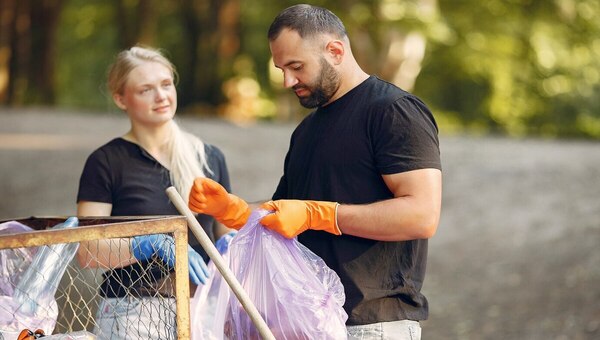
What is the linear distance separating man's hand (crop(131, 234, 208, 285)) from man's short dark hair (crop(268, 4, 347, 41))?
27.3 inches

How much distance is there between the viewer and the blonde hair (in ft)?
12.7

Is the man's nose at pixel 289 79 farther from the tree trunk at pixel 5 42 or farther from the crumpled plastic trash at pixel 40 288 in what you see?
the tree trunk at pixel 5 42

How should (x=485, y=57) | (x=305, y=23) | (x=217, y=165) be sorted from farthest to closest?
(x=485, y=57) < (x=217, y=165) < (x=305, y=23)

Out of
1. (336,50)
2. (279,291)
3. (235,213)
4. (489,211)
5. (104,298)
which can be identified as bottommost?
(489,211)

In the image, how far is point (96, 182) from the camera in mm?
3789

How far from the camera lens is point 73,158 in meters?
15.2

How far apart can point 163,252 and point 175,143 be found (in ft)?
2.69

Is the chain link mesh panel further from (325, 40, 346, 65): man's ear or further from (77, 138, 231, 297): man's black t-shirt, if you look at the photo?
(325, 40, 346, 65): man's ear

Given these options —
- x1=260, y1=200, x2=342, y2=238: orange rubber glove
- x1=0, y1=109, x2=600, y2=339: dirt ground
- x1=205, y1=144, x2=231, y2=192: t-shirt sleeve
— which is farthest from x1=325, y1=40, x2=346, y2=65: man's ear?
x1=0, y1=109, x2=600, y2=339: dirt ground

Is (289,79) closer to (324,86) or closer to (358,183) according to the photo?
(324,86)

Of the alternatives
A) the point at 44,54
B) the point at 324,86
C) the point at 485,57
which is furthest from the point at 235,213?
the point at 44,54

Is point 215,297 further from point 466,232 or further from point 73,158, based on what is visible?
point 73,158

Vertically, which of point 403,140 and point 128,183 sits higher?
point 403,140

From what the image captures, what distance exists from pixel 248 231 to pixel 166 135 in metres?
1.00
